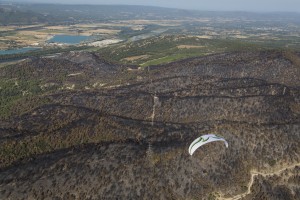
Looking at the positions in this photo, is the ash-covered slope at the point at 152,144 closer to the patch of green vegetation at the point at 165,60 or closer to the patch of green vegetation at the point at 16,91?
the patch of green vegetation at the point at 16,91

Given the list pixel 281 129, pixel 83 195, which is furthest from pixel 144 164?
pixel 281 129

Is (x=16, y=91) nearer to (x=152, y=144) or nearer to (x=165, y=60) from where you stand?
(x=152, y=144)

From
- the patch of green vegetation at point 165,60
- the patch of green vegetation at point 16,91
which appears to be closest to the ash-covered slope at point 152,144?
the patch of green vegetation at point 16,91

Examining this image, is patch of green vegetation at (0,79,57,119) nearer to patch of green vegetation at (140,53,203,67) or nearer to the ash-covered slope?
the ash-covered slope

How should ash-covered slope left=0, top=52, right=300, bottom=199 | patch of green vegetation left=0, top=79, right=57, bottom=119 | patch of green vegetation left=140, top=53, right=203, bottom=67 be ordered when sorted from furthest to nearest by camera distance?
patch of green vegetation left=140, top=53, right=203, bottom=67
patch of green vegetation left=0, top=79, right=57, bottom=119
ash-covered slope left=0, top=52, right=300, bottom=199

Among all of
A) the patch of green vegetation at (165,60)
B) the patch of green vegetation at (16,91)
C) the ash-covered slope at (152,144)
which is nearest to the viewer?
the ash-covered slope at (152,144)

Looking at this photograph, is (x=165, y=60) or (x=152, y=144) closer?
(x=152, y=144)

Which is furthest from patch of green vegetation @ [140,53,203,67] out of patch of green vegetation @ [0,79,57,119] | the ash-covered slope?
the ash-covered slope

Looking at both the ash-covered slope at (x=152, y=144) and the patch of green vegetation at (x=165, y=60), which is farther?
the patch of green vegetation at (x=165, y=60)

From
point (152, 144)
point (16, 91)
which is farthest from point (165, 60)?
point (152, 144)

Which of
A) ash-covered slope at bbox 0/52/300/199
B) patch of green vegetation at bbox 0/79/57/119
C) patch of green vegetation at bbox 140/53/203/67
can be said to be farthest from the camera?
patch of green vegetation at bbox 140/53/203/67
